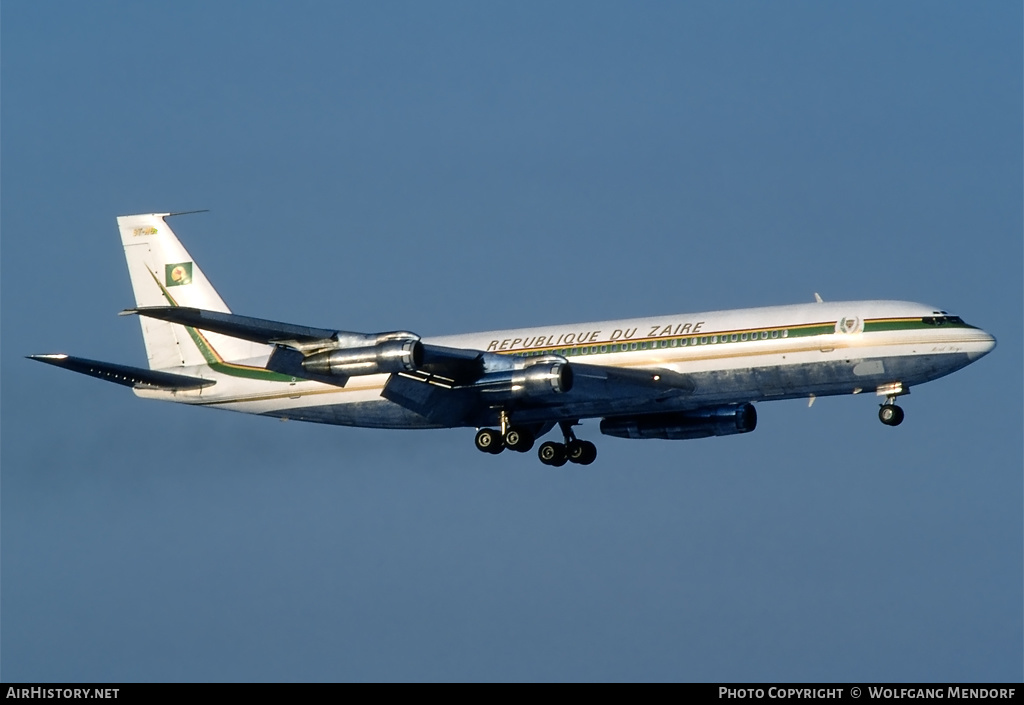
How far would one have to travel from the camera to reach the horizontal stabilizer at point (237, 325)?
188 ft

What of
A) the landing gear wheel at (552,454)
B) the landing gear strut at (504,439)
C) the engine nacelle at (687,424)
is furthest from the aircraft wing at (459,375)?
the engine nacelle at (687,424)

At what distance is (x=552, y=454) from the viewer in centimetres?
7169

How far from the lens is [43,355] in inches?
2411

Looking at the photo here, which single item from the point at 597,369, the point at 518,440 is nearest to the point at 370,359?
the point at 518,440

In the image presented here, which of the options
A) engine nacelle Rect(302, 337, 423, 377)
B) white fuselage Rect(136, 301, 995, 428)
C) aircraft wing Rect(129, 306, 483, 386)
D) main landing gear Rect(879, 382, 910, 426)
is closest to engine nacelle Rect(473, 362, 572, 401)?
aircraft wing Rect(129, 306, 483, 386)

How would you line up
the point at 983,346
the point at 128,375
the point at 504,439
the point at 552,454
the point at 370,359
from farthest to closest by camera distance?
the point at 552,454 < the point at 128,375 < the point at 504,439 < the point at 983,346 < the point at 370,359

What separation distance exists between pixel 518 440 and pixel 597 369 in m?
4.87

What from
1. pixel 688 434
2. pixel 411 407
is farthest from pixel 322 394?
pixel 688 434

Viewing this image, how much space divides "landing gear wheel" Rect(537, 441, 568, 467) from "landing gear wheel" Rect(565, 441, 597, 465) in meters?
0.43

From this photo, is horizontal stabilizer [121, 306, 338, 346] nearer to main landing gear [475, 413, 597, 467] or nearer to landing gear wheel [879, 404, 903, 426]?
main landing gear [475, 413, 597, 467]

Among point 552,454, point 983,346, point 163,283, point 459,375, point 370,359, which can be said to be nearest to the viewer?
point 370,359

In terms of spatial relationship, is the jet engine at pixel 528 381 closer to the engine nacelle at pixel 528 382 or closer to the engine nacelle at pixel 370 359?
the engine nacelle at pixel 528 382

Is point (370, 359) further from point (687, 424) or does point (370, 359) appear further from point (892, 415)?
point (892, 415)

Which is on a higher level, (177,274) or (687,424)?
(177,274)
